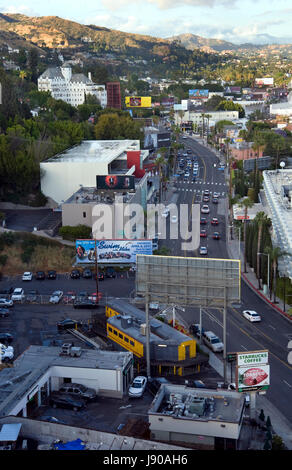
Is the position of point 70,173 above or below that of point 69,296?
above

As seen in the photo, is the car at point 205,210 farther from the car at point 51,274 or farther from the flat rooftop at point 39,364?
the flat rooftop at point 39,364

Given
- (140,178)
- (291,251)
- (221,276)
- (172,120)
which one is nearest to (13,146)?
(140,178)

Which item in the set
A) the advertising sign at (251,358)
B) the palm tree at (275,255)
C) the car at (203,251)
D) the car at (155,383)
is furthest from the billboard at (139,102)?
the advertising sign at (251,358)

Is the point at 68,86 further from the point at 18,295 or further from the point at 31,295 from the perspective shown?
the point at 18,295

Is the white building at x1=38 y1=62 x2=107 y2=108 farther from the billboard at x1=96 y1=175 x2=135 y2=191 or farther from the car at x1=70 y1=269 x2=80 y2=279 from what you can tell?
the car at x1=70 y1=269 x2=80 y2=279

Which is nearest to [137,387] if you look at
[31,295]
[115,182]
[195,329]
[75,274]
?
[195,329]
